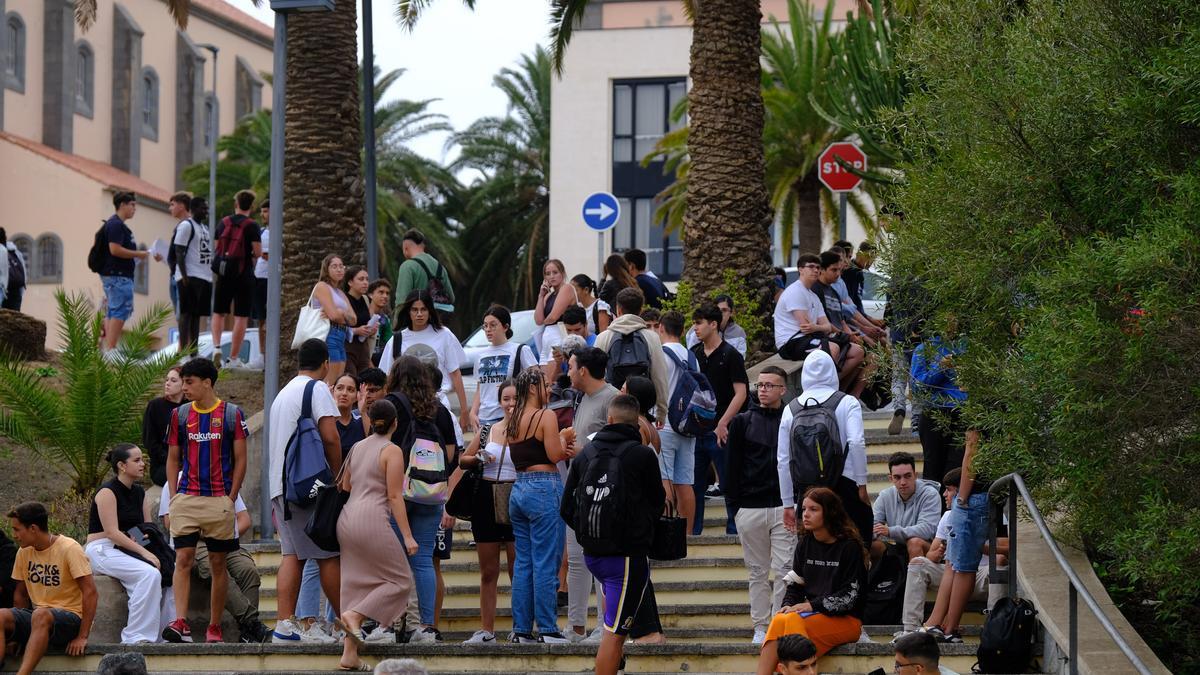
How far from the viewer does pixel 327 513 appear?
10.5 meters

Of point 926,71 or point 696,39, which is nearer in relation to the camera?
point 926,71

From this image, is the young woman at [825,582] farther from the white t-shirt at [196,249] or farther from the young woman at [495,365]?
the white t-shirt at [196,249]

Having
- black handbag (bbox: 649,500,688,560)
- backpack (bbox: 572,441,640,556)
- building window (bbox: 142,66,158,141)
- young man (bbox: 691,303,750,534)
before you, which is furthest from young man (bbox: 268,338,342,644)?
building window (bbox: 142,66,158,141)

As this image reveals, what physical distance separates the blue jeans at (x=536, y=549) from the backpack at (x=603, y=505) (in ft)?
3.25

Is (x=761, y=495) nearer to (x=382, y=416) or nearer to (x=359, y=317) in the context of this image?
(x=382, y=416)

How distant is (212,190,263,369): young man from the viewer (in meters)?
18.2

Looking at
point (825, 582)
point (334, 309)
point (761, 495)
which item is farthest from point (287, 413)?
point (825, 582)

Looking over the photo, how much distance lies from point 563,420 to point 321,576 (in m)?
2.13

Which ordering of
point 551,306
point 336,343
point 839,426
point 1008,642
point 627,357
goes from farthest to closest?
point 551,306 → point 336,343 → point 627,357 → point 839,426 → point 1008,642

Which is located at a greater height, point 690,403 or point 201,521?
point 690,403

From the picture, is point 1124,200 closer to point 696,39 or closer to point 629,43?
point 696,39

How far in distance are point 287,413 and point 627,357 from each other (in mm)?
2585

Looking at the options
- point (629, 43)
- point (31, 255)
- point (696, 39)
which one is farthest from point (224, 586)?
point (31, 255)

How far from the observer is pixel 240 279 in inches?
731
